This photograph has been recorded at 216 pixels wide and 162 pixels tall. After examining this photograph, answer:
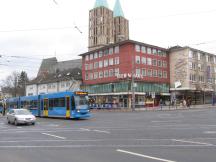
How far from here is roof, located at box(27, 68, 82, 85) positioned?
93.9m

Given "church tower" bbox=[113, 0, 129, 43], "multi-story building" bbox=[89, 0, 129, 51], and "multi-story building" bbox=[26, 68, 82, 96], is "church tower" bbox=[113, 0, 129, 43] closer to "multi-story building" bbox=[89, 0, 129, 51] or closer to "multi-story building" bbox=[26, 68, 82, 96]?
"multi-story building" bbox=[89, 0, 129, 51]

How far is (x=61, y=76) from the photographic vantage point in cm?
9962

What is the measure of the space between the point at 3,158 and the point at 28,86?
351ft

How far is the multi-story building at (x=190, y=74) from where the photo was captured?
8081 cm

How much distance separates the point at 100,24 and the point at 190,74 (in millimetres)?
50045

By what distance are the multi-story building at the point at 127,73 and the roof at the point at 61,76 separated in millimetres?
7546

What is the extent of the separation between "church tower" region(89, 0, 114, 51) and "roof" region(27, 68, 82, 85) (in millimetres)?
19659

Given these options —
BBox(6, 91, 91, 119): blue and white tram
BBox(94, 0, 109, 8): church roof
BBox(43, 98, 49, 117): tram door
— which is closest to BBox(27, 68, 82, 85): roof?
BBox(94, 0, 109, 8): church roof

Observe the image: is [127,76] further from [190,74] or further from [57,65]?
[57,65]

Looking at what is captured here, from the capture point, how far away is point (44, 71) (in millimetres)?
119125

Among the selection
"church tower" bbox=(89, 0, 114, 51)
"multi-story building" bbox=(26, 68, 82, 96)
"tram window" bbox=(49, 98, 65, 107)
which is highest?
"church tower" bbox=(89, 0, 114, 51)

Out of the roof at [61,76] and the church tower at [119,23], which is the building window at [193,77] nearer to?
the roof at [61,76]

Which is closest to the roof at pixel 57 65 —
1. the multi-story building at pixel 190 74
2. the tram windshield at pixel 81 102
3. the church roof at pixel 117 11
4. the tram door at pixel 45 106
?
the church roof at pixel 117 11

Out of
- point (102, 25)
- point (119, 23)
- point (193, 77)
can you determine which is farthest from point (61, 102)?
point (119, 23)
